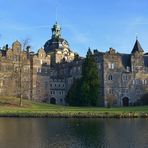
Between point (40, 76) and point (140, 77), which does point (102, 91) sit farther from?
point (40, 76)

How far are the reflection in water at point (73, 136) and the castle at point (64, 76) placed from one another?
4223 cm

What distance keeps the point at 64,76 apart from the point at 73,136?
63846 millimetres

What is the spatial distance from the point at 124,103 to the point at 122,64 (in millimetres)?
8918

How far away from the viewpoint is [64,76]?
317ft

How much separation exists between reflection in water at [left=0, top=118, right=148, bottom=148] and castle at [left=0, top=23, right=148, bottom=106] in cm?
4223

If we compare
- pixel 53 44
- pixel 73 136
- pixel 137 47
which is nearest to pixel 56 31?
pixel 53 44

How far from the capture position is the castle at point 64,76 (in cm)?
8494

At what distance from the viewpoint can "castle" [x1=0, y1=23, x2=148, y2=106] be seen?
84938 mm

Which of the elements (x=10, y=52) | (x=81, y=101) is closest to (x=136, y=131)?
(x=81, y=101)

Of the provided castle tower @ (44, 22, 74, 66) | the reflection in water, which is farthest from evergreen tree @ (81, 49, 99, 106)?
the reflection in water

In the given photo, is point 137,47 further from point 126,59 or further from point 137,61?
point 126,59

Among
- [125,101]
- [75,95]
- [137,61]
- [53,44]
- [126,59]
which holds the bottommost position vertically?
[125,101]

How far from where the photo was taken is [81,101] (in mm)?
80062

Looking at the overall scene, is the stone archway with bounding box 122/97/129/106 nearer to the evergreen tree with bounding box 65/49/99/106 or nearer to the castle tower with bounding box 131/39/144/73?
the castle tower with bounding box 131/39/144/73
